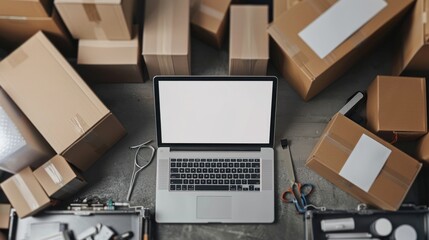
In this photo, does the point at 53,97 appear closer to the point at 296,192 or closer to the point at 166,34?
the point at 166,34

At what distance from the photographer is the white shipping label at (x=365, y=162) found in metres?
1.36

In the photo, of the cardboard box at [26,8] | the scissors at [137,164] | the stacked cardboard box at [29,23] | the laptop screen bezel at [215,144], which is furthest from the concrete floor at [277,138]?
the cardboard box at [26,8]

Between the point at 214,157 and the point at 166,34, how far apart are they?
0.43 metres

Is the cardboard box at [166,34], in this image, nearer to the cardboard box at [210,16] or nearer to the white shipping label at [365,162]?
the cardboard box at [210,16]

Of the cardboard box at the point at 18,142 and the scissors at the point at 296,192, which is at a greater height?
the cardboard box at the point at 18,142

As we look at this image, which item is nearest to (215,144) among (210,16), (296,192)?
(296,192)

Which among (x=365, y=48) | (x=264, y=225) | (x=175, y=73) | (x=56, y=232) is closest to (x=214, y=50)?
(x=175, y=73)

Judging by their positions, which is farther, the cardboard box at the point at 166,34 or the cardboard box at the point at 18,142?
the cardboard box at the point at 166,34

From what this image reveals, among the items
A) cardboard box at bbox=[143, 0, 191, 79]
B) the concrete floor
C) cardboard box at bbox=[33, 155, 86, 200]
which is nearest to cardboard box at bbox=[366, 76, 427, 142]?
the concrete floor

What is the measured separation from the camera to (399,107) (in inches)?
56.9

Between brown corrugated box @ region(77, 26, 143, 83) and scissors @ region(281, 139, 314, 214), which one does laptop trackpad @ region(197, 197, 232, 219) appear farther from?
brown corrugated box @ region(77, 26, 143, 83)

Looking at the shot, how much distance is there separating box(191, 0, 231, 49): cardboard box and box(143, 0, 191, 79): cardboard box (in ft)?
0.23

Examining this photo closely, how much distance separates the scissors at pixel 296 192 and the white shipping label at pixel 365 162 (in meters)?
0.19

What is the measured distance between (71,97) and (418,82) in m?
1.08
